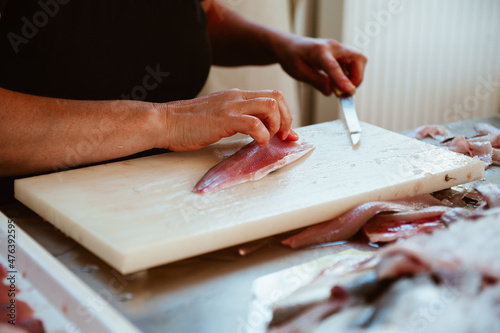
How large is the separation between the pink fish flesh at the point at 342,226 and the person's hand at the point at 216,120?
0.36m

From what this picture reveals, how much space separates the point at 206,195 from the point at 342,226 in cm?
31

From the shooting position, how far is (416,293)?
0.77 m

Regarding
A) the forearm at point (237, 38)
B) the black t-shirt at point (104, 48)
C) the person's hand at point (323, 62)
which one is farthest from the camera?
the forearm at point (237, 38)

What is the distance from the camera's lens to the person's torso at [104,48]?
4.99ft

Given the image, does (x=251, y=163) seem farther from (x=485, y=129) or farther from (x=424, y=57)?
(x=424, y=57)

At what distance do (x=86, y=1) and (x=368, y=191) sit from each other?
1.04 meters

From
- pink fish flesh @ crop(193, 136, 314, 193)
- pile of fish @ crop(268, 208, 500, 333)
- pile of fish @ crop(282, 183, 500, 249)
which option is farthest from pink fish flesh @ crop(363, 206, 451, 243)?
pink fish flesh @ crop(193, 136, 314, 193)

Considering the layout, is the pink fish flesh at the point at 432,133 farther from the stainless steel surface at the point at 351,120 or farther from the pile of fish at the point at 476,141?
the stainless steel surface at the point at 351,120

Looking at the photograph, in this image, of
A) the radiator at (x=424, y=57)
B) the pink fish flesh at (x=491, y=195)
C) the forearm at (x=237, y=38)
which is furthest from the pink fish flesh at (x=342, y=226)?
the radiator at (x=424, y=57)

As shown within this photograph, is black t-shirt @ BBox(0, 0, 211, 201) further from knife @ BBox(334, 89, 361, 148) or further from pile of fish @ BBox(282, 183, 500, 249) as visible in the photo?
pile of fish @ BBox(282, 183, 500, 249)

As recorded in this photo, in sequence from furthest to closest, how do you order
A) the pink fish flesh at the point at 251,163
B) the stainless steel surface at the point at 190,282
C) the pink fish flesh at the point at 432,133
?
the pink fish flesh at the point at 432,133, the pink fish flesh at the point at 251,163, the stainless steel surface at the point at 190,282

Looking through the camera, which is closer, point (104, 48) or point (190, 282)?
point (190, 282)

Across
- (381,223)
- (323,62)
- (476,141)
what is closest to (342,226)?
(381,223)

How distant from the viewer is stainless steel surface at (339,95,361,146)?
1.59m
